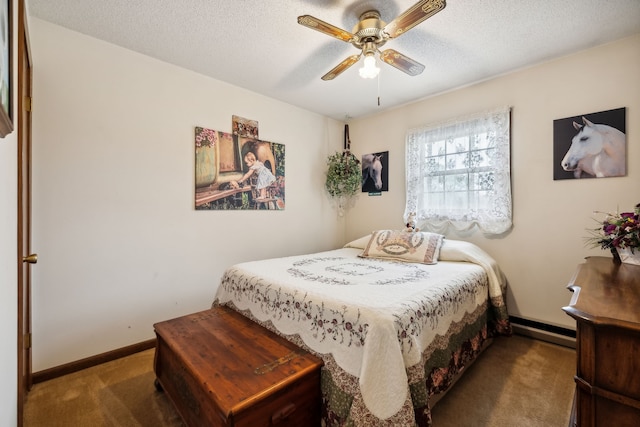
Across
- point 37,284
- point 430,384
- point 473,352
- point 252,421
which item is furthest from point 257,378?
point 37,284

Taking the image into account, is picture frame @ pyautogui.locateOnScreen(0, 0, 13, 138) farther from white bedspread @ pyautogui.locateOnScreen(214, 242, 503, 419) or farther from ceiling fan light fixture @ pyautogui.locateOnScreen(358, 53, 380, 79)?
ceiling fan light fixture @ pyautogui.locateOnScreen(358, 53, 380, 79)

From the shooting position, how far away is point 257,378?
1.22m

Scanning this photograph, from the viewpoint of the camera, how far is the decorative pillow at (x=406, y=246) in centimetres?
248

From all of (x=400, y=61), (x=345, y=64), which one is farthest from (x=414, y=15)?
(x=345, y=64)

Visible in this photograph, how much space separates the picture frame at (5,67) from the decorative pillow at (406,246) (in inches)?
97.8

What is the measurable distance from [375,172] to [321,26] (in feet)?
7.35

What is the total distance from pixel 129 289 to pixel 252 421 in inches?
67.9

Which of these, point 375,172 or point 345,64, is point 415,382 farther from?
point 375,172

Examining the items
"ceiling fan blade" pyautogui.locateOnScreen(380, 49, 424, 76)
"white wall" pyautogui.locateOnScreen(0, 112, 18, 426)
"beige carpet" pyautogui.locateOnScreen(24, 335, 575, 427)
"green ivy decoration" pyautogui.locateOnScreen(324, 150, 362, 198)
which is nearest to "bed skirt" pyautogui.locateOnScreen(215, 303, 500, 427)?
"beige carpet" pyautogui.locateOnScreen(24, 335, 575, 427)

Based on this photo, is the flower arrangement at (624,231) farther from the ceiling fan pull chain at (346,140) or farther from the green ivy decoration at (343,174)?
the ceiling fan pull chain at (346,140)

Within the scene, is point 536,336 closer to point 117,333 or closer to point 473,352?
point 473,352

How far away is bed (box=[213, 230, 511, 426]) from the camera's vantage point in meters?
1.19

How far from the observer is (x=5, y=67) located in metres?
0.85

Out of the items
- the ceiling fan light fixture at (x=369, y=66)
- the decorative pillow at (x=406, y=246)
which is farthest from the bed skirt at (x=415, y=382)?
the ceiling fan light fixture at (x=369, y=66)
